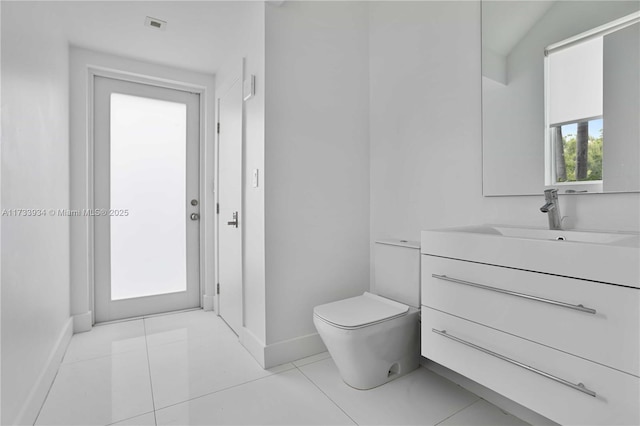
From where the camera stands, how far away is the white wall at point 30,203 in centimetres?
123

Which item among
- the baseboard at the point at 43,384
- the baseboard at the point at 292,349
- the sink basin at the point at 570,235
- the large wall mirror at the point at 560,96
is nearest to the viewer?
the sink basin at the point at 570,235

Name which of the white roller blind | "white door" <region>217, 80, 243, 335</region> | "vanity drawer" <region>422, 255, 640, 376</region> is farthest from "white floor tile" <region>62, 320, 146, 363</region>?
the white roller blind

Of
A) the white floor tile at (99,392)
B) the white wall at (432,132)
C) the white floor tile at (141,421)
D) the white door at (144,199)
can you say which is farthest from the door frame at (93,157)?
the white wall at (432,132)

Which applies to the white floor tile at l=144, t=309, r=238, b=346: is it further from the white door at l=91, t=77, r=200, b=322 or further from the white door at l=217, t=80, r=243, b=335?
the white door at l=91, t=77, r=200, b=322

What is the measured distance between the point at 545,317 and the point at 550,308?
4cm

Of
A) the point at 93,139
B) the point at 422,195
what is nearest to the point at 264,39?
the point at 422,195

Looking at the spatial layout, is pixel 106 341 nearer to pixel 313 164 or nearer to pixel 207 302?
pixel 207 302

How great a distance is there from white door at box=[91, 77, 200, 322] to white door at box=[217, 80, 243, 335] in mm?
419

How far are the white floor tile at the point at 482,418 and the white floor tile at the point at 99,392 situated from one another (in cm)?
149

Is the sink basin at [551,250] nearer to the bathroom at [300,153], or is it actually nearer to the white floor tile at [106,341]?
the bathroom at [300,153]

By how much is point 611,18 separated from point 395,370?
191 cm

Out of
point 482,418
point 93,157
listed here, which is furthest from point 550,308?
point 93,157

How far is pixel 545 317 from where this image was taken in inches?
39.7

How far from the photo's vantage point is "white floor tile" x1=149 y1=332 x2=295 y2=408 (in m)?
1.72
